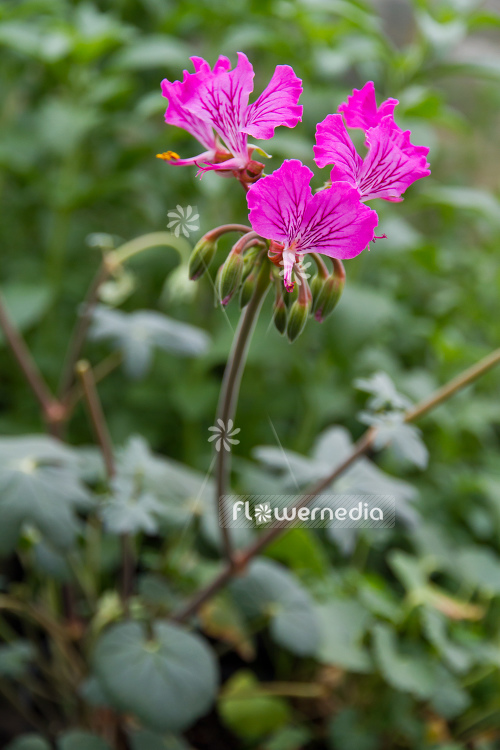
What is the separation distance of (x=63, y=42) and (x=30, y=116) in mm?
175

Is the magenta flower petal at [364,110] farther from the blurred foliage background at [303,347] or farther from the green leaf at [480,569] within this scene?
the green leaf at [480,569]

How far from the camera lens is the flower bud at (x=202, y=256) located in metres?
0.31

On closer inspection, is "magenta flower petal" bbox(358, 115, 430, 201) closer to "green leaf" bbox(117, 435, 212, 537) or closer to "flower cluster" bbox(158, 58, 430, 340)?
"flower cluster" bbox(158, 58, 430, 340)

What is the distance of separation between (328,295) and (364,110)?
0.09 metres

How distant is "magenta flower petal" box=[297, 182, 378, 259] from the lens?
24cm

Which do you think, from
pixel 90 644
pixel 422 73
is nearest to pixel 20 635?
pixel 90 644

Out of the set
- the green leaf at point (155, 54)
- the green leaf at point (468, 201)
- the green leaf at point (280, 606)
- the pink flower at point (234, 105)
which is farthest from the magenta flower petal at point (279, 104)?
the green leaf at point (155, 54)

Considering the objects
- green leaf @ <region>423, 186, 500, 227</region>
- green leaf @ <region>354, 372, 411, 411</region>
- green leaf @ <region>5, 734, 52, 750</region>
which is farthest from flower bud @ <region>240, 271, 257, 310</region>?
green leaf @ <region>423, 186, 500, 227</region>

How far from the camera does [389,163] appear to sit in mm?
Answer: 261

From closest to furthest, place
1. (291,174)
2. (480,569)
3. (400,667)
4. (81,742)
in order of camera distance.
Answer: (291,174) < (81,742) < (400,667) < (480,569)

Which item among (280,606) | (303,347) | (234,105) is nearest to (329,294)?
(234,105)

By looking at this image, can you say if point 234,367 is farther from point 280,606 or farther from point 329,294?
point 280,606

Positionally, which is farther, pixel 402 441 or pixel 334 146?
pixel 402 441

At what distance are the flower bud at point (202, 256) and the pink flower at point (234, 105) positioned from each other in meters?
0.04
